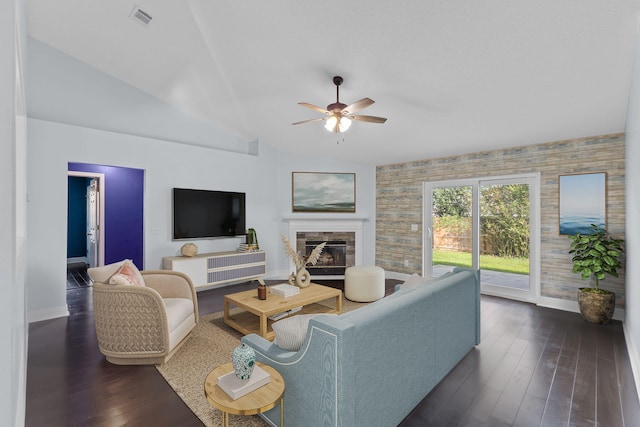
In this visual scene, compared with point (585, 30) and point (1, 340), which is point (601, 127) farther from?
point (1, 340)

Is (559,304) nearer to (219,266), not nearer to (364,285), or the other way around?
(364,285)

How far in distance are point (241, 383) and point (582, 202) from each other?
477 cm

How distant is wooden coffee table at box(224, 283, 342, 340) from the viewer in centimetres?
314

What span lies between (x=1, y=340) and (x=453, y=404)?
2.52m

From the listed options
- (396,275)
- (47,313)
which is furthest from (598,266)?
(47,313)

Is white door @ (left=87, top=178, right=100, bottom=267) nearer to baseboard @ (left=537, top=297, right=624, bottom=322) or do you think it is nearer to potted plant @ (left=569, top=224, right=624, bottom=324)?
baseboard @ (left=537, top=297, right=624, bottom=322)

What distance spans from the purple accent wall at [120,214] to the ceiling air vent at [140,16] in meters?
2.66

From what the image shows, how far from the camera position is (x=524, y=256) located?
15.7 ft

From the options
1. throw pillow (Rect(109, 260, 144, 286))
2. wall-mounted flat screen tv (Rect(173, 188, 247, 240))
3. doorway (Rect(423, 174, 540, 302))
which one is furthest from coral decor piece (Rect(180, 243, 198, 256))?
doorway (Rect(423, 174, 540, 302))

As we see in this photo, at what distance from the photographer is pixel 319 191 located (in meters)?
6.41

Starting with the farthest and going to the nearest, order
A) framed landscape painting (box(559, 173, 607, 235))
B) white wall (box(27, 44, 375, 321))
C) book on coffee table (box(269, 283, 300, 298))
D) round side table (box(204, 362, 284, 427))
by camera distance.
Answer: framed landscape painting (box(559, 173, 607, 235)) < white wall (box(27, 44, 375, 321)) < book on coffee table (box(269, 283, 300, 298)) < round side table (box(204, 362, 284, 427))

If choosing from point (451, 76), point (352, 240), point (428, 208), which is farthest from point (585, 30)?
point (352, 240)

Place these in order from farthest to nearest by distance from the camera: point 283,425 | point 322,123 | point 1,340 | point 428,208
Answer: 1. point 428,208
2. point 322,123
3. point 283,425
4. point 1,340

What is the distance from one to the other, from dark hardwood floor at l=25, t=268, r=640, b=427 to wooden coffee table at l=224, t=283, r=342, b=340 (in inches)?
37.5
